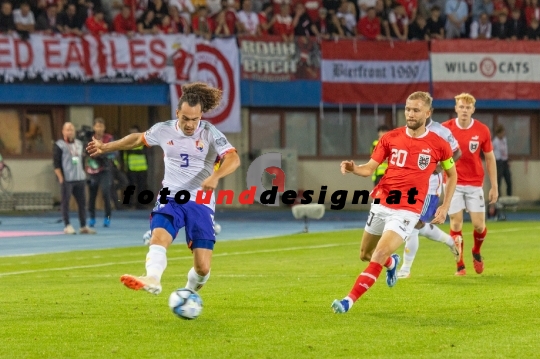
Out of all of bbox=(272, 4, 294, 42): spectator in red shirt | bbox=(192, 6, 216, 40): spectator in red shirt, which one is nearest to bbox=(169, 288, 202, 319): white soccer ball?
bbox=(192, 6, 216, 40): spectator in red shirt

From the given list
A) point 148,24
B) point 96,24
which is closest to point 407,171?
point 96,24

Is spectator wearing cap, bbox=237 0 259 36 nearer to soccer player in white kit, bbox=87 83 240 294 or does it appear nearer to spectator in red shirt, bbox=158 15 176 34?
spectator in red shirt, bbox=158 15 176 34

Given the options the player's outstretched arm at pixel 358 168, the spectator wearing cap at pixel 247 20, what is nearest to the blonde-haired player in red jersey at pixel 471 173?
the player's outstretched arm at pixel 358 168

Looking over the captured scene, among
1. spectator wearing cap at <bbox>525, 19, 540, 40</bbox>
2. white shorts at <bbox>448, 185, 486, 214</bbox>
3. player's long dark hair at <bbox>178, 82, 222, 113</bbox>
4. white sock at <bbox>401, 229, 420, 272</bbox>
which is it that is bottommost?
white sock at <bbox>401, 229, 420, 272</bbox>

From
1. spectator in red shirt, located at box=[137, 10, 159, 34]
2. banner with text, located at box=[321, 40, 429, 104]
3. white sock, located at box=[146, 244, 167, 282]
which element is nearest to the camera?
white sock, located at box=[146, 244, 167, 282]

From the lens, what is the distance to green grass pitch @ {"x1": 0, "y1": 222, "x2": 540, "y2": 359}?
348 inches

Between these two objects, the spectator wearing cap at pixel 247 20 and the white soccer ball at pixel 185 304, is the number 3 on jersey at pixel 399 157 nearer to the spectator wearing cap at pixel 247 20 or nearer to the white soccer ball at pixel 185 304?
the white soccer ball at pixel 185 304

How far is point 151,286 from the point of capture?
31.7 ft

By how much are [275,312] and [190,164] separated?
170 centimetres

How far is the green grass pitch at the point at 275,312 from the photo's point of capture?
8.84m

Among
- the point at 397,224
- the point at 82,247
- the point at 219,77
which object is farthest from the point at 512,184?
the point at 397,224

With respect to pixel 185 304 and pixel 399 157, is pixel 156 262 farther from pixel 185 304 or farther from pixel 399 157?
pixel 399 157

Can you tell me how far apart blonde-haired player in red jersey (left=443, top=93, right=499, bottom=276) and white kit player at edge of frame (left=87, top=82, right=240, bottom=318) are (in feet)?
18.3

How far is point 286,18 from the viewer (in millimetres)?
34094
